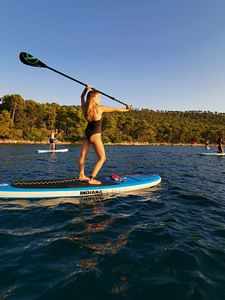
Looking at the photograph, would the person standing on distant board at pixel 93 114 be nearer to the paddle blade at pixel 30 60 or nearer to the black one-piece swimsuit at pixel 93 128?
the black one-piece swimsuit at pixel 93 128

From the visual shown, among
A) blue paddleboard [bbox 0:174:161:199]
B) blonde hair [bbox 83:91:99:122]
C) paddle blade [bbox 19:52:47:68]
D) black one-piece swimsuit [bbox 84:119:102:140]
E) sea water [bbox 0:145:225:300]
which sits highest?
paddle blade [bbox 19:52:47:68]

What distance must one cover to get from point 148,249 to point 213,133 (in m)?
160

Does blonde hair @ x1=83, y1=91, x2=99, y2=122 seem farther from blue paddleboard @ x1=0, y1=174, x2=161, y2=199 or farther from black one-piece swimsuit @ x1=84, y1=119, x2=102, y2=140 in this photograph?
blue paddleboard @ x1=0, y1=174, x2=161, y2=199

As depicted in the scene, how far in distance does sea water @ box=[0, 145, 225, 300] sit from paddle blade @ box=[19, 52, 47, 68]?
190 inches

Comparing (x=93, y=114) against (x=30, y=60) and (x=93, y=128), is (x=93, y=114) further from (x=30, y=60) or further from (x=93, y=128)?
(x=30, y=60)

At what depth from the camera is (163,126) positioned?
155500 mm

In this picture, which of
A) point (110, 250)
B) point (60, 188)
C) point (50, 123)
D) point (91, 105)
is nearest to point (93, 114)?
point (91, 105)

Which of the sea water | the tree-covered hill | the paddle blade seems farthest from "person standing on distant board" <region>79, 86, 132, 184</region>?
the tree-covered hill

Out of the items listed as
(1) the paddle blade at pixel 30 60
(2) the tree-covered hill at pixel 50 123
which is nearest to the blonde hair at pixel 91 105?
(1) the paddle blade at pixel 30 60

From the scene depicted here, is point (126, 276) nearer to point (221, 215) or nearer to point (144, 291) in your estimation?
point (144, 291)

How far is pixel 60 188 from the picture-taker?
847 cm

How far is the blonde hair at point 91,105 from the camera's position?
26.8 feet

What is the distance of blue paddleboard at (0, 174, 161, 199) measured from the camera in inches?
320

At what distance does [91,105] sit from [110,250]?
4.85m
